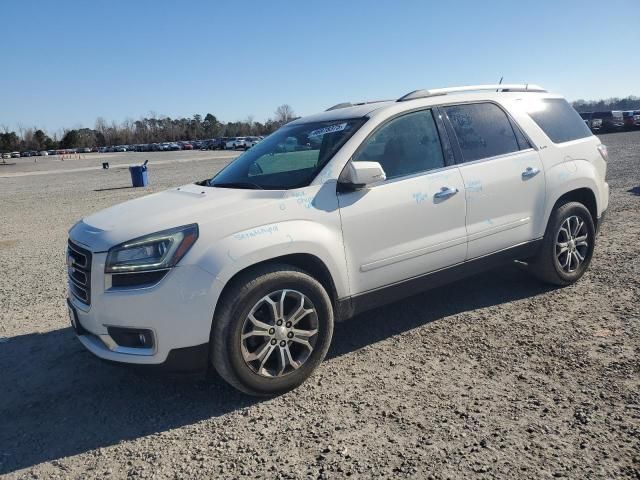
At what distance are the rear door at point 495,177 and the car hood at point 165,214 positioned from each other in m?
1.74

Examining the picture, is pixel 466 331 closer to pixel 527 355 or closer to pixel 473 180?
pixel 527 355

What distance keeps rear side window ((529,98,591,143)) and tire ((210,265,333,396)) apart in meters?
2.93

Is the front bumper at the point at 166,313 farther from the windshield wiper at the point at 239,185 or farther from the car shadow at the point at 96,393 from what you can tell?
the windshield wiper at the point at 239,185

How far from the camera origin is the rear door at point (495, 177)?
13.8 feet

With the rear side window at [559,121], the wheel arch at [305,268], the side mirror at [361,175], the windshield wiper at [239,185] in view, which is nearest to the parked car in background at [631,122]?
the rear side window at [559,121]

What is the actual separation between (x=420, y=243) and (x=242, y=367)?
166 centimetres

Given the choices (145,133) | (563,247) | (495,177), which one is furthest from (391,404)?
(145,133)

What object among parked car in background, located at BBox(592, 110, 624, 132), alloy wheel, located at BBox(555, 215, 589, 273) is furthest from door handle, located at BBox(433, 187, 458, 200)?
parked car in background, located at BBox(592, 110, 624, 132)

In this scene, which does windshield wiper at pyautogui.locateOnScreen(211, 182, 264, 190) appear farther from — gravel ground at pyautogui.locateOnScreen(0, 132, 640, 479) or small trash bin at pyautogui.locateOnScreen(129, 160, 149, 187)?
small trash bin at pyautogui.locateOnScreen(129, 160, 149, 187)

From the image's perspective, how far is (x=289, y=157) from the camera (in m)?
4.16

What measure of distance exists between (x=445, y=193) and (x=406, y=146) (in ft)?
1.59

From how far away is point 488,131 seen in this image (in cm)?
445

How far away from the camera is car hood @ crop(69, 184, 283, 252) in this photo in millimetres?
3160

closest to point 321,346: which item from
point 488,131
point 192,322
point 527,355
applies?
point 192,322
